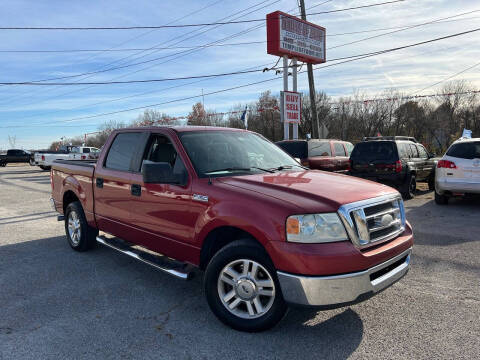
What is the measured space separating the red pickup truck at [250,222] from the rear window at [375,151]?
6776mm

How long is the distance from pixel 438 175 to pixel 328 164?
2.97 meters

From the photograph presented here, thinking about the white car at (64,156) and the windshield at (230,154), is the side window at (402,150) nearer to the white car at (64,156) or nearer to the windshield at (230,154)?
the windshield at (230,154)

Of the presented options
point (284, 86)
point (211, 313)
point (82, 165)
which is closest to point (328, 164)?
point (82, 165)

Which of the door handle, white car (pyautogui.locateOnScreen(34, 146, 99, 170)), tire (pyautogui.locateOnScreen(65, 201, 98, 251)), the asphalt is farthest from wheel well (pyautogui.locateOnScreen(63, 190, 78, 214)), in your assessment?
white car (pyautogui.locateOnScreen(34, 146, 99, 170))

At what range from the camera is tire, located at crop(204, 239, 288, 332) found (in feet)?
10.1

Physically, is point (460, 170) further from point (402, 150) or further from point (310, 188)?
point (310, 188)

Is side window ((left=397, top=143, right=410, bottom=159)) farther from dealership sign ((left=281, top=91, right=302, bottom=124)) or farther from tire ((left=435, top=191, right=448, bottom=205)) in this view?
dealership sign ((left=281, top=91, right=302, bottom=124))

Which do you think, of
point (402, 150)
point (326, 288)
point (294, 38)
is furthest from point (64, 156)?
point (326, 288)

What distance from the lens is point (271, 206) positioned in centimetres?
303

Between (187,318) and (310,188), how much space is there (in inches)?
65.0

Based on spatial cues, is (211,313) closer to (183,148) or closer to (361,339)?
(361,339)

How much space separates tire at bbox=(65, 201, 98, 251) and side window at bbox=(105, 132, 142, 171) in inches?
43.1

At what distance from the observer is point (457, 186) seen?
347 inches

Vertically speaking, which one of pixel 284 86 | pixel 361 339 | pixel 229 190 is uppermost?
pixel 284 86
